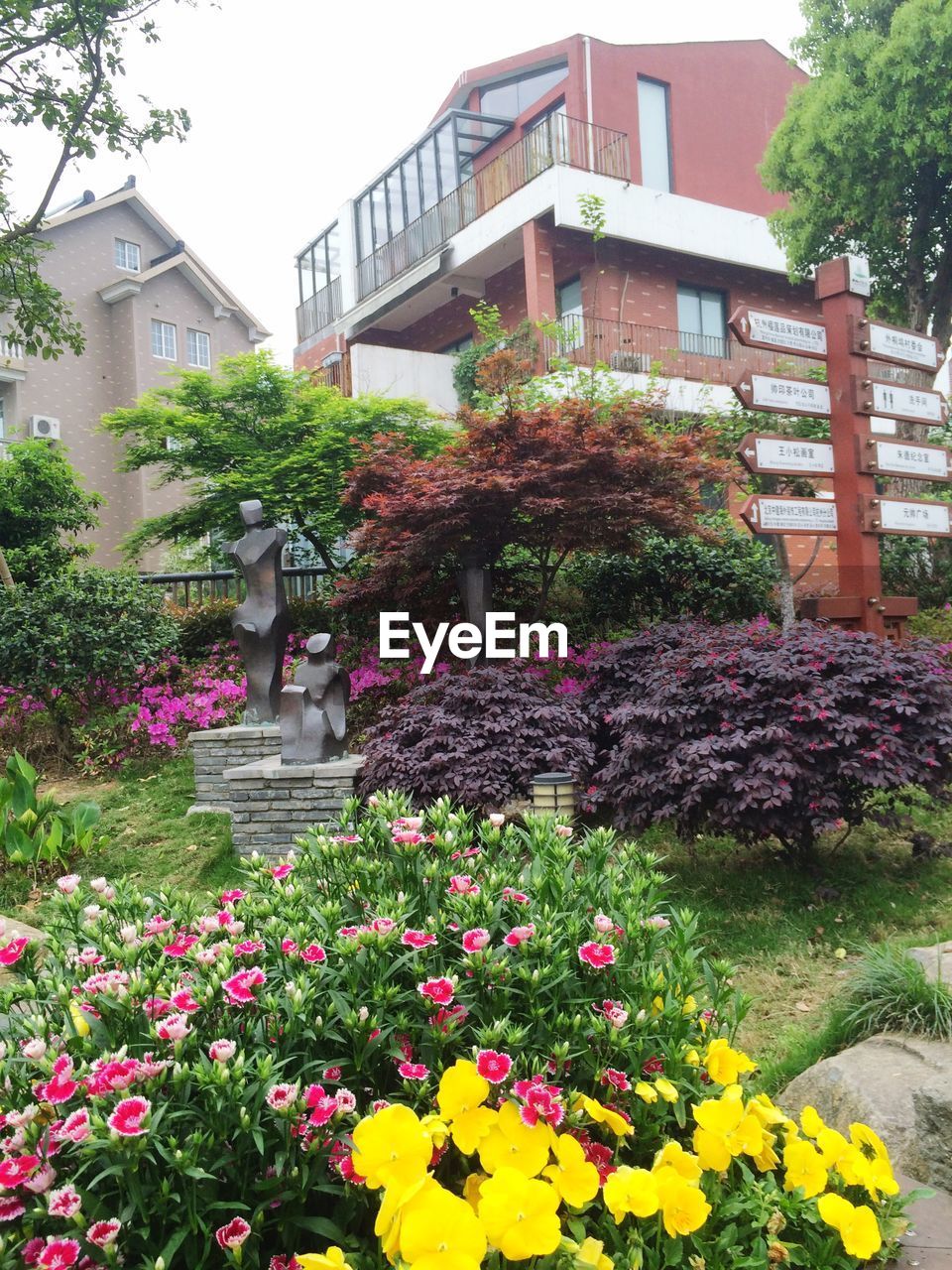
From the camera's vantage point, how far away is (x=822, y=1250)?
1.56m

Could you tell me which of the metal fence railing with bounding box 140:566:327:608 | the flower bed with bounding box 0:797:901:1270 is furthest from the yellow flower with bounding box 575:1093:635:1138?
the metal fence railing with bounding box 140:566:327:608

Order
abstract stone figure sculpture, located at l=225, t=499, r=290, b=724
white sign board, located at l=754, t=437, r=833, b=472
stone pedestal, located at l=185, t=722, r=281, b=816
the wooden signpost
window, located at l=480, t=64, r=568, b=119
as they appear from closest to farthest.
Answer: white sign board, located at l=754, t=437, r=833, b=472 → the wooden signpost → stone pedestal, located at l=185, t=722, r=281, b=816 → abstract stone figure sculpture, located at l=225, t=499, r=290, b=724 → window, located at l=480, t=64, r=568, b=119

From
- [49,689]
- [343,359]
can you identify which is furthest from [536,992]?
[343,359]

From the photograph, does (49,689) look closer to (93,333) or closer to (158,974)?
(158,974)

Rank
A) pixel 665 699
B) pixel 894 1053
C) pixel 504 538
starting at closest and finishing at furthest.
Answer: pixel 894 1053 → pixel 665 699 → pixel 504 538

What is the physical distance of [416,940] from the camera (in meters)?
1.70

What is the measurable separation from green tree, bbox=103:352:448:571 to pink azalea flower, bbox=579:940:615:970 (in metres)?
10.1

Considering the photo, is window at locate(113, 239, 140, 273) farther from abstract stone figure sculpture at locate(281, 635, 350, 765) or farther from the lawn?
the lawn

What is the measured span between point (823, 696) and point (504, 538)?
4.08m

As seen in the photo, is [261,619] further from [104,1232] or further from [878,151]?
[878,151]

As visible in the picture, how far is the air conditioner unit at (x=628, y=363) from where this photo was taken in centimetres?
1558

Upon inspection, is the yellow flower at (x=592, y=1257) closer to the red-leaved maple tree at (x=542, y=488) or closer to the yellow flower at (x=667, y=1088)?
the yellow flower at (x=667, y=1088)

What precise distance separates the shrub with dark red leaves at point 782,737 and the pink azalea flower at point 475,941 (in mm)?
2807

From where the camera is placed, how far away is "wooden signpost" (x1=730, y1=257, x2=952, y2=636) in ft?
20.8
